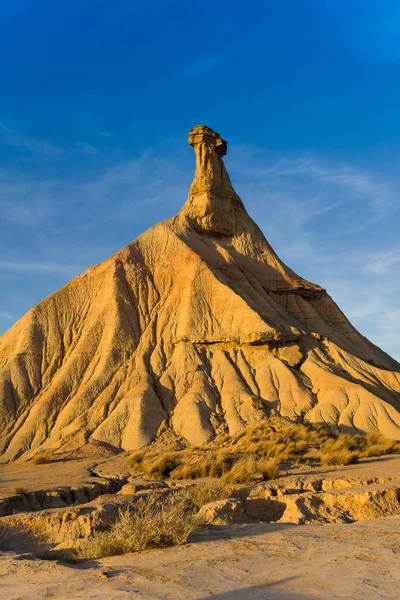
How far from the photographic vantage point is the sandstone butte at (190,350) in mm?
29656

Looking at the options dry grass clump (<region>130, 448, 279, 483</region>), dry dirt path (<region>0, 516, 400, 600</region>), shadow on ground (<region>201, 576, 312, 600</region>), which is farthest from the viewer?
dry grass clump (<region>130, 448, 279, 483</region>)

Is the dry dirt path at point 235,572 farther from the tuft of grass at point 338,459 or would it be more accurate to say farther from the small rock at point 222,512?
the tuft of grass at point 338,459

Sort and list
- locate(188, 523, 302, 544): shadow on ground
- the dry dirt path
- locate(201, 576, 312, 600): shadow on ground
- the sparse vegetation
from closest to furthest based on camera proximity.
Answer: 1. locate(201, 576, 312, 600): shadow on ground
2. the dry dirt path
3. locate(188, 523, 302, 544): shadow on ground
4. the sparse vegetation

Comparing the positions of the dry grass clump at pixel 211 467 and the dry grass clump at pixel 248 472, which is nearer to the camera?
the dry grass clump at pixel 248 472

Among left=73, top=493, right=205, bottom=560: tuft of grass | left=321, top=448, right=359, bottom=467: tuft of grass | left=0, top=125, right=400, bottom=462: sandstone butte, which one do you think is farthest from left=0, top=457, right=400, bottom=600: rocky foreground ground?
left=0, top=125, right=400, bottom=462: sandstone butte

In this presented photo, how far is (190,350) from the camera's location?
34938 millimetres

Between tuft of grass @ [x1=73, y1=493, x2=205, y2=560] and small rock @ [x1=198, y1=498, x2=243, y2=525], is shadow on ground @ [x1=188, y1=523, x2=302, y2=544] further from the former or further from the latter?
small rock @ [x1=198, y1=498, x2=243, y2=525]

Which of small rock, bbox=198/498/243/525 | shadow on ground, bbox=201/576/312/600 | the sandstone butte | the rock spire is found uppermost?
the rock spire

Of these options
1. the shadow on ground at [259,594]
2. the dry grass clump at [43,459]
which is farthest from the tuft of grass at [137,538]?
the dry grass clump at [43,459]

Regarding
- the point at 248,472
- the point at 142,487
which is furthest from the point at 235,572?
the point at 142,487

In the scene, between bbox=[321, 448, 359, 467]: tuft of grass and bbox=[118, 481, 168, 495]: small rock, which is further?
bbox=[321, 448, 359, 467]: tuft of grass

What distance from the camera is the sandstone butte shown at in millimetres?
29656

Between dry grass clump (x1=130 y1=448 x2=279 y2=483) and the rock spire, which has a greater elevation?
the rock spire

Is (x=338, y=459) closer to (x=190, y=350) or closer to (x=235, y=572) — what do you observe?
(x=235, y=572)
